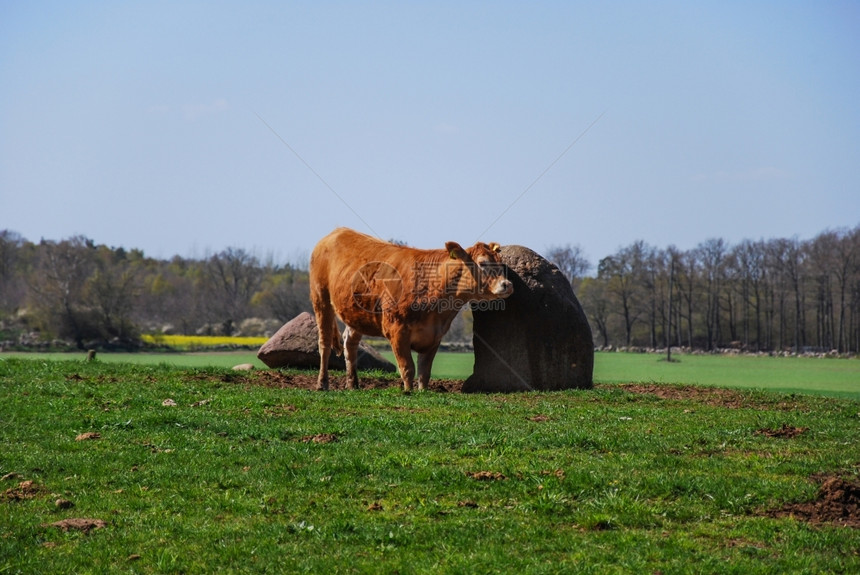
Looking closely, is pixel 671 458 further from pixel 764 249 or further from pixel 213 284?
pixel 213 284

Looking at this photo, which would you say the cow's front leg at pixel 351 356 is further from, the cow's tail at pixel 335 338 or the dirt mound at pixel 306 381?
the cow's tail at pixel 335 338

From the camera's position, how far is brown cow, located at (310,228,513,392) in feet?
52.7

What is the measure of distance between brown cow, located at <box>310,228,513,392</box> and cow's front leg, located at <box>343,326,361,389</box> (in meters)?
0.02

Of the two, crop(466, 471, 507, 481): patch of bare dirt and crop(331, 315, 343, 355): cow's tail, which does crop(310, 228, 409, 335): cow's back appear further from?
crop(466, 471, 507, 481): patch of bare dirt

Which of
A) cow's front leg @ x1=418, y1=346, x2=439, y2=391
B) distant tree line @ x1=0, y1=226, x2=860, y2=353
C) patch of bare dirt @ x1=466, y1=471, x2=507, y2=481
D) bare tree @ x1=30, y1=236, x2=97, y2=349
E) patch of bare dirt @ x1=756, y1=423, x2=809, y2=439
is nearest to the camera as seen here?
patch of bare dirt @ x1=466, y1=471, x2=507, y2=481

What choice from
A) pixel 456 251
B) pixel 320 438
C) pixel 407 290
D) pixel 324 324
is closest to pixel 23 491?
pixel 320 438

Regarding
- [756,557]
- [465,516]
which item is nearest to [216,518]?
[465,516]

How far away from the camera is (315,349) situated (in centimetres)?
2189

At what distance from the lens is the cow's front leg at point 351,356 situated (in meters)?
17.9

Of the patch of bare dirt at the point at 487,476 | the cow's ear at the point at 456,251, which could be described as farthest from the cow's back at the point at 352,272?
the patch of bare dirt at the point at 487,476

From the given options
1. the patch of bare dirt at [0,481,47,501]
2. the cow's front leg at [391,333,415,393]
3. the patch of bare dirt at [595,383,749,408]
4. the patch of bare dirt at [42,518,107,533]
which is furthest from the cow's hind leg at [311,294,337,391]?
the patch of bare dirt at [42,518,107,533]

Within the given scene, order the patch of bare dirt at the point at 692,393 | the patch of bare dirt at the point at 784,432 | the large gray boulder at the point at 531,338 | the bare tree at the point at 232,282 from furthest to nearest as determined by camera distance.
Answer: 1. the bare tree at the point at 232,282
2. the large gray boulder at the point at 531,338
3. the patch of bare dirt at the point at 692,393
4. the patch of bare dirt at the point at 784,432

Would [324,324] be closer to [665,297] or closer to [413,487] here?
[413,487]

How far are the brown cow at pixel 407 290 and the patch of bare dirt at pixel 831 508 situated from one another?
26.2ft
